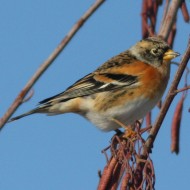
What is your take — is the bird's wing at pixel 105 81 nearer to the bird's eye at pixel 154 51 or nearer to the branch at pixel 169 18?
the bird's eye at pixel 154 51

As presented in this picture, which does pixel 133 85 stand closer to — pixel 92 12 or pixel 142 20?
pixel 142 20

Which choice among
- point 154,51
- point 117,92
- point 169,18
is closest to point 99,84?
point 117,92

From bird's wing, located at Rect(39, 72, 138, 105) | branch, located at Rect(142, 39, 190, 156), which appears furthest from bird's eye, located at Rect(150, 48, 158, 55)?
branch, located at Rect(142, 39, 190, 156)

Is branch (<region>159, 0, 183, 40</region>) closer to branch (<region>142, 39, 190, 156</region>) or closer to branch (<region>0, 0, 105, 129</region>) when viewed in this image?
branch (<region>142, 39, 190, 156</region>)

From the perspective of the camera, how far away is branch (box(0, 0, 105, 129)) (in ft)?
8.43

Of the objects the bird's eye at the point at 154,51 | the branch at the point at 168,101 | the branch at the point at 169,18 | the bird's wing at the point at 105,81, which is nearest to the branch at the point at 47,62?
the branch at the point at 168,101

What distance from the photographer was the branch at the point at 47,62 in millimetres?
2568

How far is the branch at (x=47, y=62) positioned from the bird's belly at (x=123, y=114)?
3.09m

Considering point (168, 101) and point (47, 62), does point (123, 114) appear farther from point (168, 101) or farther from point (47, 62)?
point (47, 62)

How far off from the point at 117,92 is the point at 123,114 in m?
0.33

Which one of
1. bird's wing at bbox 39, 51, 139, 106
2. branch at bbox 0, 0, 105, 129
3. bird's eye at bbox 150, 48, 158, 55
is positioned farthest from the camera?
bird's eye at bbox 150, 48, 158, 55

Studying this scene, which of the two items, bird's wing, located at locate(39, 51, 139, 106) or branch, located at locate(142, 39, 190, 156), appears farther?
bird's wing, located at locate(39, 51, 139, 106)

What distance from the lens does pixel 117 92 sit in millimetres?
6215

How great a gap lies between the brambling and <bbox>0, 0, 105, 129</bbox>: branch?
118 inches
